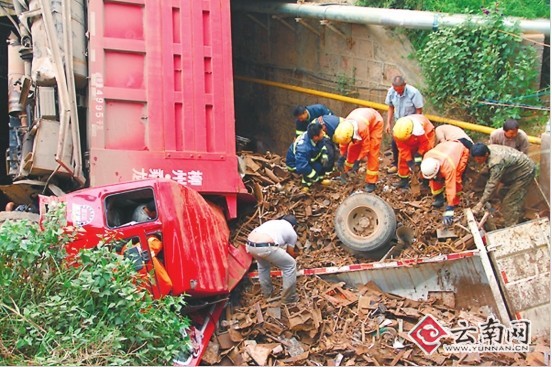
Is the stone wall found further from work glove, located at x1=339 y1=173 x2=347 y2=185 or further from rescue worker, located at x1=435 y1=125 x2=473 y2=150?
work glove, located at x1=339 y1=173 x2=347 y2=185

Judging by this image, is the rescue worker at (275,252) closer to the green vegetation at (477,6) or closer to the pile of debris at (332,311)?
the pile of debris at (332,311)

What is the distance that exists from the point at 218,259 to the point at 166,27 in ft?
8.45

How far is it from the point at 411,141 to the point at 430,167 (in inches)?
22.0

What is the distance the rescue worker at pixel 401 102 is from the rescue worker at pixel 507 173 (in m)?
1.22

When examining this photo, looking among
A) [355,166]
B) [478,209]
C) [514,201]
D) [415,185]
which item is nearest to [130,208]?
[355,166]

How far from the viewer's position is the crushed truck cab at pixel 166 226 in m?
6.30

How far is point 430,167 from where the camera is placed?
291 inches

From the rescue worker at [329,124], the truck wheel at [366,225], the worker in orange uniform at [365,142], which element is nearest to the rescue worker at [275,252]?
the truck wheel at [366,225]

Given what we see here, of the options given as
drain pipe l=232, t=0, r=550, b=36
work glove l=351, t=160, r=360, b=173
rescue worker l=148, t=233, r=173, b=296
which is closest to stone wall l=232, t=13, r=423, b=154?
drain pipe l=232, t=0, r=550, b=36

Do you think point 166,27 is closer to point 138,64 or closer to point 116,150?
point 138,64

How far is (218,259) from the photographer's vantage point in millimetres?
7082

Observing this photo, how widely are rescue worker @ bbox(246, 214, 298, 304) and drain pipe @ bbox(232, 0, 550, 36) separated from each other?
3.55m

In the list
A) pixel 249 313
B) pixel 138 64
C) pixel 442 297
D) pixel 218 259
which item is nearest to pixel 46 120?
pixel 138 64

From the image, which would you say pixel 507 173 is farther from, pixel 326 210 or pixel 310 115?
pixel 310 115
